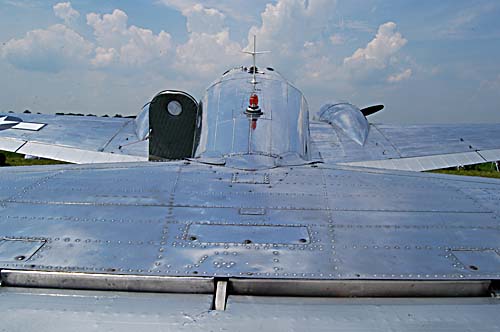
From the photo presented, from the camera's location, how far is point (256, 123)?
613cm

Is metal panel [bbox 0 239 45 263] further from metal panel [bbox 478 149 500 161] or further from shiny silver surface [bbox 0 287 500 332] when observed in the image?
metal panel [bbox 478 149 500 161]

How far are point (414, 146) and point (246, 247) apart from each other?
1024 cm

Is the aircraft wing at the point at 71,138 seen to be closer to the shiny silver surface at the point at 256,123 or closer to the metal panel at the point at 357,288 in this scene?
the shiny silver surface at the point at 256,123

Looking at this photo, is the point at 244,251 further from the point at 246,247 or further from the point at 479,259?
the point at 479,259

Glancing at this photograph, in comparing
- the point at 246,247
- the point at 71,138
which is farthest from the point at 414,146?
the point at 246,247

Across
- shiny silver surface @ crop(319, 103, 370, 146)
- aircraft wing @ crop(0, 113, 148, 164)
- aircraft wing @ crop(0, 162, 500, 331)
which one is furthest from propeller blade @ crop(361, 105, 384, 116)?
aircraft wing @ crop(0, 162, 500, 331)

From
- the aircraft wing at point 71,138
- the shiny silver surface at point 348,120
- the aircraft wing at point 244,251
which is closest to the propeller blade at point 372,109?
the shiny silver surface at point 348,120

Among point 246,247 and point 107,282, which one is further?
point 246,247

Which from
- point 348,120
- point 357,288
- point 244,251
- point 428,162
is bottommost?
point 357,288

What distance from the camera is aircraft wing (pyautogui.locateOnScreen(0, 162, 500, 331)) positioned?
98.7 inches

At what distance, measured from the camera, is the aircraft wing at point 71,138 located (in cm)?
1156

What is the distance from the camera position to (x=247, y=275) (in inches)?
114

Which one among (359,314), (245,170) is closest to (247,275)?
(359,314)

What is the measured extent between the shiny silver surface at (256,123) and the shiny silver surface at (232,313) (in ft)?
8.20
